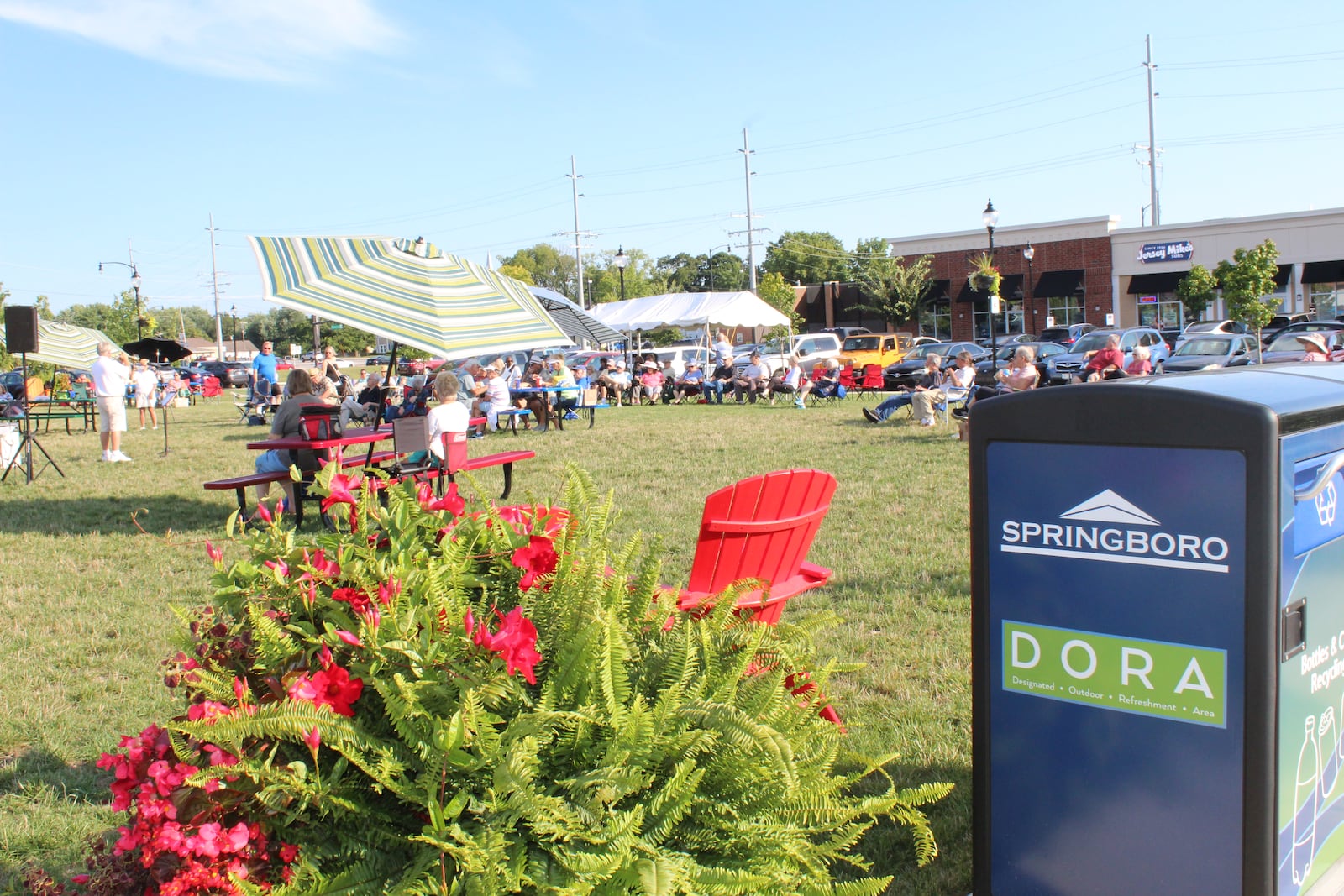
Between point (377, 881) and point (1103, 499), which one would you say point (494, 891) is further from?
point (1103, 499)

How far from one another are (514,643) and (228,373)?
5716 centimetres

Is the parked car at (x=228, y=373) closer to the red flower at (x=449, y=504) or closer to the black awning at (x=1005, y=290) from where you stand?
the black awning at (x=1005, y=290)

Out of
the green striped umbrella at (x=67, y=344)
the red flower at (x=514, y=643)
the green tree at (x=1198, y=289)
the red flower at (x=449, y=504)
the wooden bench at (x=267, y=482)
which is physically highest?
the green tree at (x=1198, y=289)

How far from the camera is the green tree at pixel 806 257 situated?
9856 cm

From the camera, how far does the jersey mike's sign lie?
46875 millimetres

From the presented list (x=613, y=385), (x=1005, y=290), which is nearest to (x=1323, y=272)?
(x=1005, y=290)

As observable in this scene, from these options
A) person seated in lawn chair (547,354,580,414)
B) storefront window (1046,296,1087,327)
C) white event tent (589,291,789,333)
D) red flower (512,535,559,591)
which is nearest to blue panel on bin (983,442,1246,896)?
red flower (512,535,559,591)

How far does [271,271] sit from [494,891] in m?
8.26

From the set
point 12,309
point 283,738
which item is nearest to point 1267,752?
point 283,738

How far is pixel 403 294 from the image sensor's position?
9.16 metres

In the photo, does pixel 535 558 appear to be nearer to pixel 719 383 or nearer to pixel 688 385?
pixel 719 383

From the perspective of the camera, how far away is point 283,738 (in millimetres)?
2129

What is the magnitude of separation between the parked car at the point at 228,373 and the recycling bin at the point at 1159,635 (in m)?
53.4

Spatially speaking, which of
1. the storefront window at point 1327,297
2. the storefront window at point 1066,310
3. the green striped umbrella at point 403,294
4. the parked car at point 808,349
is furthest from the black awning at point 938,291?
the green striped umbrella at point 403,294
